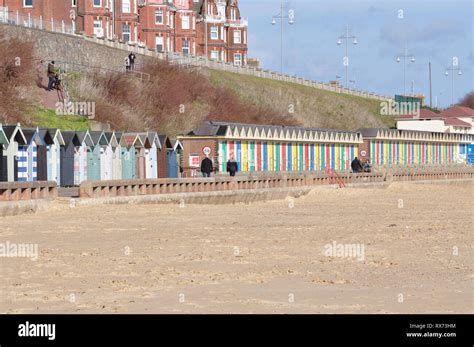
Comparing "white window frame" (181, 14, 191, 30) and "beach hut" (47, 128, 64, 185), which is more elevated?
"white window frame" (181, 14, 191, 30)

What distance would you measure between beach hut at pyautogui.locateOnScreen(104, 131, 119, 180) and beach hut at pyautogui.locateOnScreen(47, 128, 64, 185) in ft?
11.0

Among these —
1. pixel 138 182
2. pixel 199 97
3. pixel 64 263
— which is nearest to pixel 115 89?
pixel 199 97

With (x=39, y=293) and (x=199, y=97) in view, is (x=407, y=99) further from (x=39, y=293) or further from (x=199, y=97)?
(x=39, y=293)

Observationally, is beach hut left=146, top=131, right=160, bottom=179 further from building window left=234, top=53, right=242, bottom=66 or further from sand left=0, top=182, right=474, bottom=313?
building window left=234, top=53, right=242, bottom=66

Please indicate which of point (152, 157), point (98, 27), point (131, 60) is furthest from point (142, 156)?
point (98, 27)

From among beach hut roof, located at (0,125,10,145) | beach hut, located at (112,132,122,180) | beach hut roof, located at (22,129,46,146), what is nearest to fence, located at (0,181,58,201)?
beach hut roof, located at (0,125,10,145)

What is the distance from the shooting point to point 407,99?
14800cm

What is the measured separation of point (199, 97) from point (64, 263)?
258ft

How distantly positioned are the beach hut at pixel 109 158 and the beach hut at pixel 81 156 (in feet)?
3.38

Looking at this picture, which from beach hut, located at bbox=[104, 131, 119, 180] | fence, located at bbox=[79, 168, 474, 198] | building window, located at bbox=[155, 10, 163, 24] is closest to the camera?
fence, located at bbox=[79, 168, 474, 198]

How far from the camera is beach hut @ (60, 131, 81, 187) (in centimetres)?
4662

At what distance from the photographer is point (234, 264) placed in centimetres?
2127

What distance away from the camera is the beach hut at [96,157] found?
48.7 meters

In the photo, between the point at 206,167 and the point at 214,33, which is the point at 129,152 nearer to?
the point at 206,167
